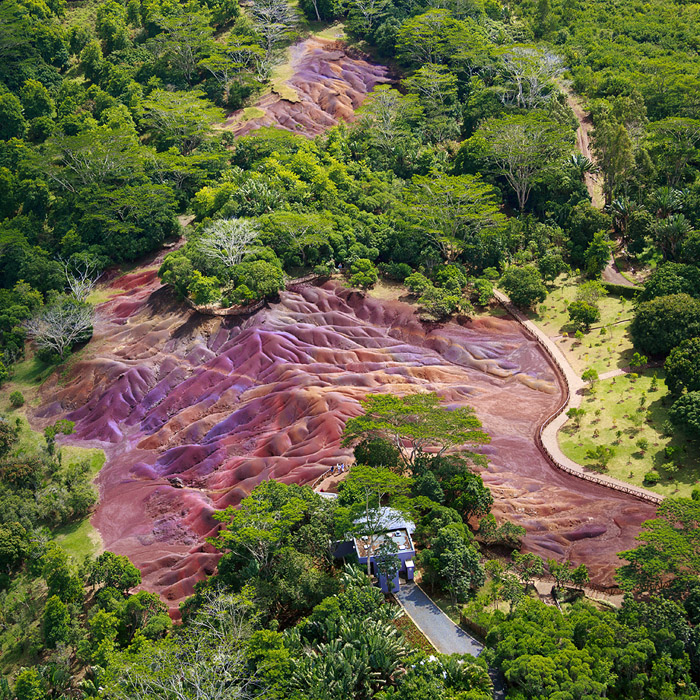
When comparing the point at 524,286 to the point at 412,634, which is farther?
the point at 524,286

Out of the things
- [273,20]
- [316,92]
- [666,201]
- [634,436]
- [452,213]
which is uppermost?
[273,20]

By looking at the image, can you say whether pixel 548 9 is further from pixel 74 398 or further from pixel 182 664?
pixel 182 664

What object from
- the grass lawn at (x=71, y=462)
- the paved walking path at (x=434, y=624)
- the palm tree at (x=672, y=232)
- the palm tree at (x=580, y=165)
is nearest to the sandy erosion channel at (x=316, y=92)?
the palm tree at (x=580, y=165)

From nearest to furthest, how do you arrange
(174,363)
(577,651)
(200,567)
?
(577,651) < (200,567) < (174,363)

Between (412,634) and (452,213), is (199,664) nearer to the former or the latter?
(412,634)

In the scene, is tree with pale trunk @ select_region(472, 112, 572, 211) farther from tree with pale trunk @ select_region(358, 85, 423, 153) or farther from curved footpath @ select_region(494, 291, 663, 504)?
curved footpath @ select_region(494, 291, 663, 504)

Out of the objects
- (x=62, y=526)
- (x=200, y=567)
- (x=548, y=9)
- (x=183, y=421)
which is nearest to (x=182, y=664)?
(x=200, y=567)

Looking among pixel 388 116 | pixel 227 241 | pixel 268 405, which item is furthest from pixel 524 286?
pixel 388 116

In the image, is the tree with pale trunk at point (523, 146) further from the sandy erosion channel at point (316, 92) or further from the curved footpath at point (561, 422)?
the sandy erosion channel at point (316, 92)
